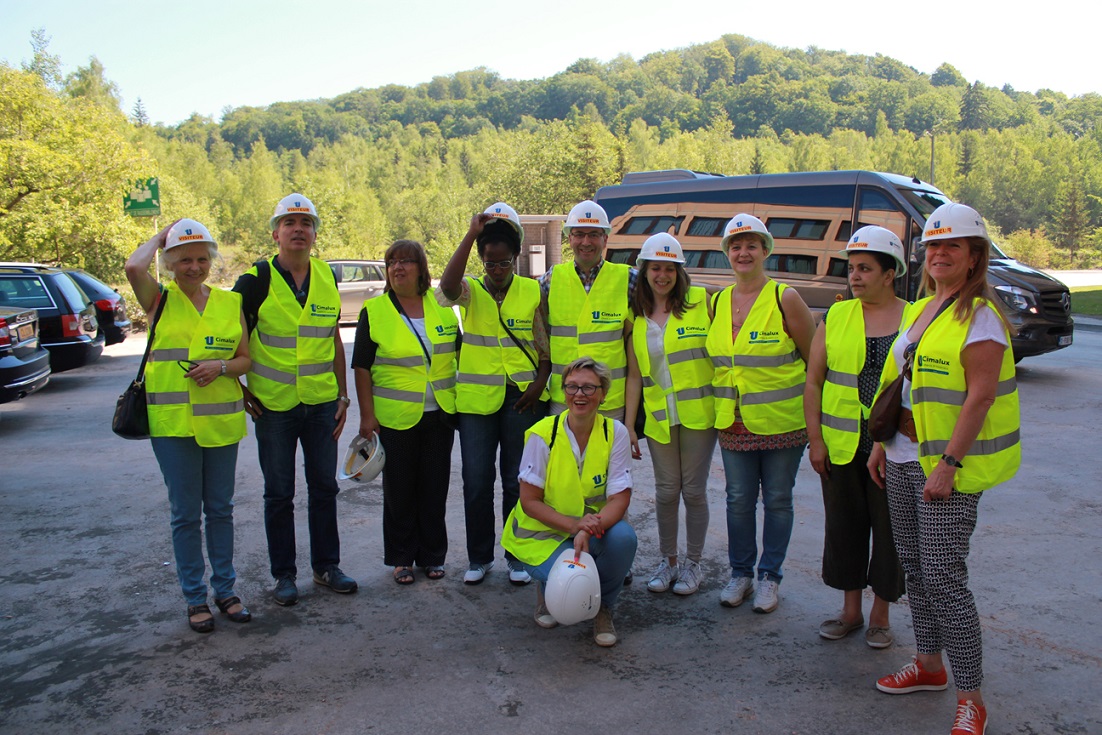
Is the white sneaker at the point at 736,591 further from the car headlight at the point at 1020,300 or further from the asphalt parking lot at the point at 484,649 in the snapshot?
the car headlight at the point at 1020,300

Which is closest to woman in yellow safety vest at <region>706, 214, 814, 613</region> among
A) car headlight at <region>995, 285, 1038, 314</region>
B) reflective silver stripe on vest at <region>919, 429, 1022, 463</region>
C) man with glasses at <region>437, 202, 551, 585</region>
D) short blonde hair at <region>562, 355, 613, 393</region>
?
short blonde hair at <region>562, 355, 613, 393</region>

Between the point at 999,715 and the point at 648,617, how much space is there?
63.0 inches

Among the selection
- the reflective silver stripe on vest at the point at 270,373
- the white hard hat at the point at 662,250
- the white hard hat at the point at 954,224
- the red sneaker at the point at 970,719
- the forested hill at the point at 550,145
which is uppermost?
the forested hill at the point at 550,145

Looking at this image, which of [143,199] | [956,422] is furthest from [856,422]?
[143,199]

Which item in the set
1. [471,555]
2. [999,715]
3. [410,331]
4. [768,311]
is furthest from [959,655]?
[410,331]

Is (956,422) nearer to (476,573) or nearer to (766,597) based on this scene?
(766,597)

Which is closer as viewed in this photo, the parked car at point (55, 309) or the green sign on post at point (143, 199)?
the parked car at point (55, 309)

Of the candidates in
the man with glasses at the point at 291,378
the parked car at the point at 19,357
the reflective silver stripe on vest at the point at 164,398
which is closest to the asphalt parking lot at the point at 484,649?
the man with glasses at the point at 291,378

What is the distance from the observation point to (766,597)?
4406 millimetres

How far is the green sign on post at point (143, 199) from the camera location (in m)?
20.4

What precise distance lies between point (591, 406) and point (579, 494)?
426 mm

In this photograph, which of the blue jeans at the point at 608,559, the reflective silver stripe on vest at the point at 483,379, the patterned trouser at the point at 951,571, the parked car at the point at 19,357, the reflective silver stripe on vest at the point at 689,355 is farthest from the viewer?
the parked car at the point at 19,357

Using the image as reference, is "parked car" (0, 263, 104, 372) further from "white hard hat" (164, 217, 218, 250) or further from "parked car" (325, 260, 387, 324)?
"white hard hat" (164, 217, 218, 250)

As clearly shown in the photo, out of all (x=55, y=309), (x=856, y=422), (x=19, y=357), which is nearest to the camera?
Answer: (x=856, y=422)
